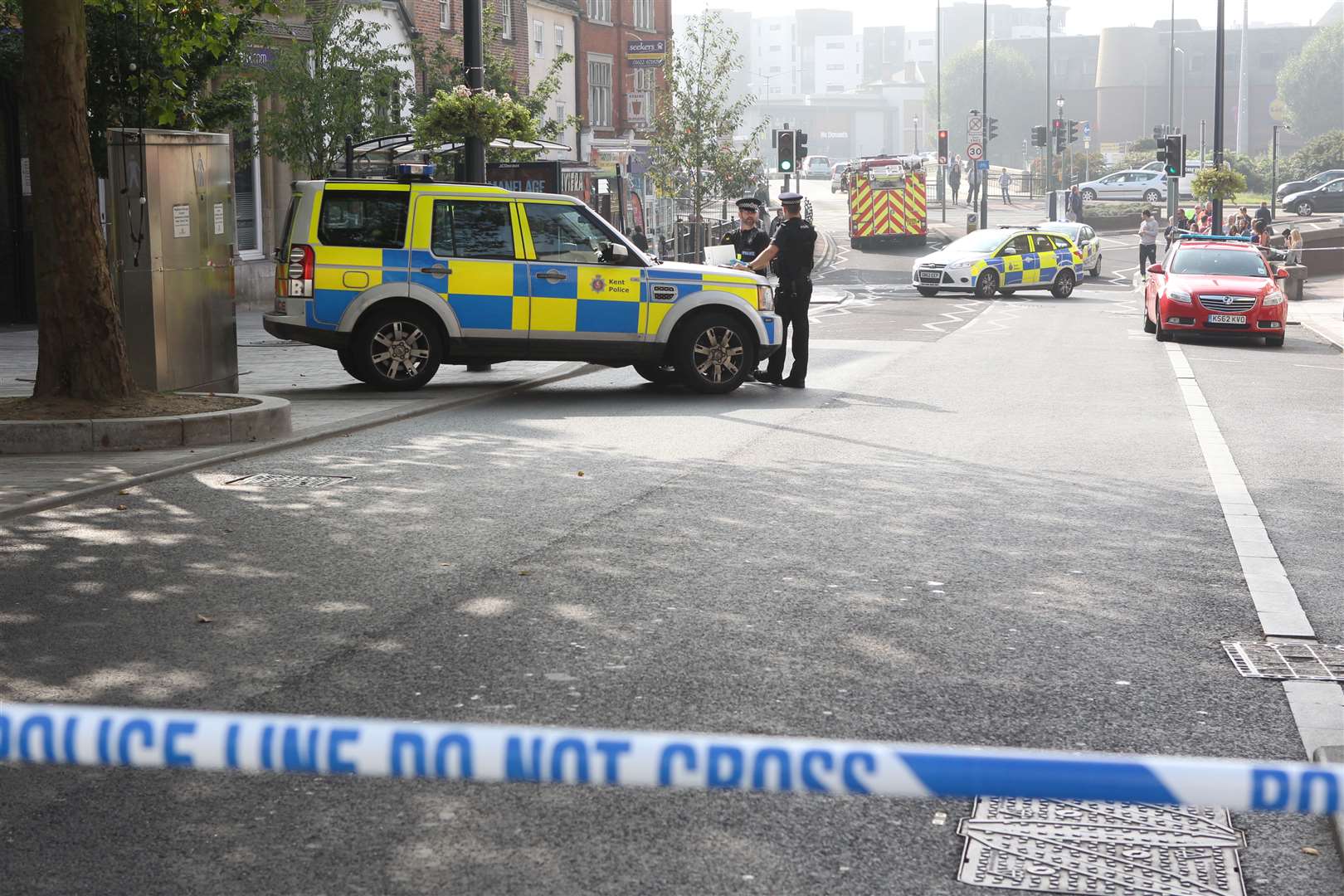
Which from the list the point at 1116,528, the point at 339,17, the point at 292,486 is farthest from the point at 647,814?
the point at 339,17

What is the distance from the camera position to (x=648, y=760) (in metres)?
2.10

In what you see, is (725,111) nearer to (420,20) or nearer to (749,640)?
(420,20)

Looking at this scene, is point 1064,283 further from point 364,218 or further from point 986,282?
point 364,218

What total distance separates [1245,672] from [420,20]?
112 ft

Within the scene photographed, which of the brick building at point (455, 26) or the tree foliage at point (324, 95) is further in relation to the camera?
the brick building at point (455, 26)

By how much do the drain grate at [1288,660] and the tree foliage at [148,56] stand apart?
11.1 metres

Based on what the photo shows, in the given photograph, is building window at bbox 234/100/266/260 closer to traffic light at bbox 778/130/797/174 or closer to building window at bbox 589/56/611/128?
traffic light at bbox 778/130/797/174

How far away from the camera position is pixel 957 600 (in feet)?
21.6

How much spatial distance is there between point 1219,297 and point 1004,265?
11663 mm

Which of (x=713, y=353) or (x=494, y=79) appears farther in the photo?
(x=494, y=79)

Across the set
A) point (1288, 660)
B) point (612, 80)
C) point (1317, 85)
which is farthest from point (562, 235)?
point (1317, 85)

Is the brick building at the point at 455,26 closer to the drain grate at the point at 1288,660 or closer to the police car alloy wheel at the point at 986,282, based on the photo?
the police car alloy wheel at the point at 986,282

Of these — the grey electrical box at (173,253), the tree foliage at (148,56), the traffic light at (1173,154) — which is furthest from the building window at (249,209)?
the traffic light at (1173,154)

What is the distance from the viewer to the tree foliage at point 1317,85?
108750mm
